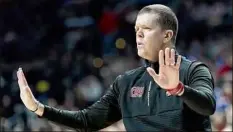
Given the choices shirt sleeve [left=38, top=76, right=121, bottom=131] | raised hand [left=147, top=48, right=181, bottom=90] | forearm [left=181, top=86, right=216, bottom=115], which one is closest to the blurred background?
shirt sleeve [left=38, top=76, right=121, bottom=131]

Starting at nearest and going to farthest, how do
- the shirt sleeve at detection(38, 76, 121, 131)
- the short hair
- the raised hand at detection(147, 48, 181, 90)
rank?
1. the raised hand at detection(147, 48, 181, 90)
2. the short hair
3. the shirt sleeve at detection(38, 76, 121, 131)

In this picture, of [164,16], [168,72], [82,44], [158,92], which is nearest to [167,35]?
[164,16]

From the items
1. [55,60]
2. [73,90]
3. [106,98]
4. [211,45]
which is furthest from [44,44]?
[106,98]

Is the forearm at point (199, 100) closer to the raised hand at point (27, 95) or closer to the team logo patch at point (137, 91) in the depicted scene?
the team logo patch at point (137, 91)

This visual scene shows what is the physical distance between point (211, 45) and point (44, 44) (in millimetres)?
2413

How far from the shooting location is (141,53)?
2598 millimetres

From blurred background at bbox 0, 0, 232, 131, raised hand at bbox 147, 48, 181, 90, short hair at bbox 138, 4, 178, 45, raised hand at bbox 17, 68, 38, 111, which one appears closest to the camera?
raised hand at bbox 147, 48, 181, 90

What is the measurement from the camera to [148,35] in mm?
2586

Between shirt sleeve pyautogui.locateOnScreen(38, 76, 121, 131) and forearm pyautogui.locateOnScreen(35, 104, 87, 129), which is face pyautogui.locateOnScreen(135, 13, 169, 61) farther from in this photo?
forearm pyautogui.locateOnScreen(35, 104, 87, 129)

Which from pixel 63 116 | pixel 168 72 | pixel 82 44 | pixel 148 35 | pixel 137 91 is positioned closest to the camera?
pixel 168 72

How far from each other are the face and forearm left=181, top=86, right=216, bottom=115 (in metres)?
0.34

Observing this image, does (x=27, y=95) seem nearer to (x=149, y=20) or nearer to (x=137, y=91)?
(x=137, y=91)

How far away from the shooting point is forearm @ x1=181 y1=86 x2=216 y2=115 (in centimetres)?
229

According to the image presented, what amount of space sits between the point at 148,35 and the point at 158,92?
0.25 meters
